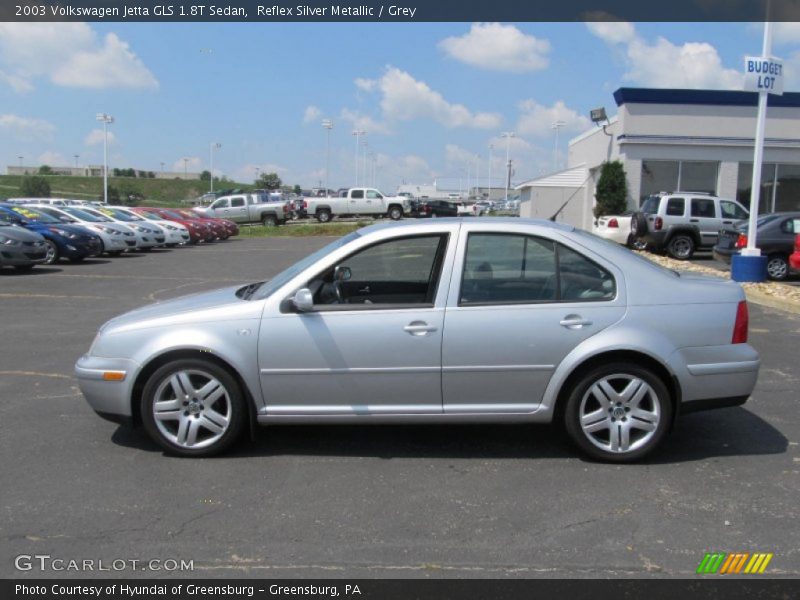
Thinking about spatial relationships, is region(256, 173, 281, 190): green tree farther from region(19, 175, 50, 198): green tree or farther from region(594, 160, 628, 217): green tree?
region(594, 160, 628, 217): green tree

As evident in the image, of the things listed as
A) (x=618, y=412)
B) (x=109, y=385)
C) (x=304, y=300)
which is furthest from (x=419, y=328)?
(x=109, y=385)

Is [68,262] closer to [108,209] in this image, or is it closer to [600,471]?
[108,209]

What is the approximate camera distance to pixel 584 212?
37062mm

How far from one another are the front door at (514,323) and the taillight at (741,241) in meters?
11.8

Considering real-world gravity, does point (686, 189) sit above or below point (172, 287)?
above

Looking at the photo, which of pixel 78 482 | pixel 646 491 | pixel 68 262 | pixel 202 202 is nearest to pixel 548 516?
pixel 646 491

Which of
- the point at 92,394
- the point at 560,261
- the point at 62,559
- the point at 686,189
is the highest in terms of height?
the point at 686,189

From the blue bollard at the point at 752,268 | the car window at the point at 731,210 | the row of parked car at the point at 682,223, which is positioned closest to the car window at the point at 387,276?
the blue bollard at the point at 752,268

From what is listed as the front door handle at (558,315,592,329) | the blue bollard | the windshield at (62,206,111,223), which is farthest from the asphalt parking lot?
the windshield at (62,206,111,223)

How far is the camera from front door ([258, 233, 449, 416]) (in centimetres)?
466

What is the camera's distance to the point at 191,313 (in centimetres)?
483

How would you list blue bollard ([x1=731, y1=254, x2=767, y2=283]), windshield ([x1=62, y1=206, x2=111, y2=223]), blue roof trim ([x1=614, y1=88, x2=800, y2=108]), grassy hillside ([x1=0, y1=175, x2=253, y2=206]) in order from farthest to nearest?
1. grassy hillside ([x1=0, y1=175, x2=253, y2=206])
2. blue roof trim ([x1=614, y1=88, x2=800, y2=108])
3. windshield ([x1=62, y1=206, x2=111, y2=223])
4. blue bollard ([x1=731, y1=254, x2=767, y2=283])

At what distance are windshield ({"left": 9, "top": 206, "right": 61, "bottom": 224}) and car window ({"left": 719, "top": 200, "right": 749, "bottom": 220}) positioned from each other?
65.2 ft

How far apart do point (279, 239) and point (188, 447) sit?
3091 centimetres
